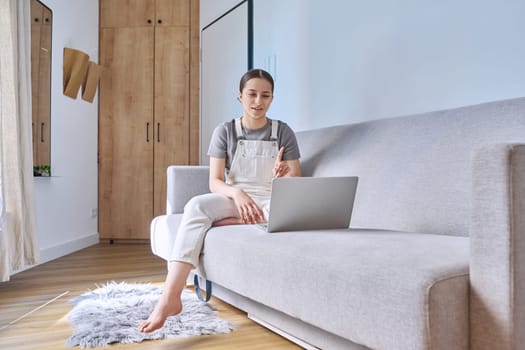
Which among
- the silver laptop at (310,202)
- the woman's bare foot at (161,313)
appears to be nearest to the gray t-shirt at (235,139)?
the silver laptop at (310,202)

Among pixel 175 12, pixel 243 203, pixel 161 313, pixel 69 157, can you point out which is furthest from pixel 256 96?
pixel 175 12

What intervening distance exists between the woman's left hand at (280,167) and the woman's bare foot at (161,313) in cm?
59

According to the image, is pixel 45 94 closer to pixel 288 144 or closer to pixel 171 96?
pixel 171 96

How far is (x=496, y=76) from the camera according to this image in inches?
59.1

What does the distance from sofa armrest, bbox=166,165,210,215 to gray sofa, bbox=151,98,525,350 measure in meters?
0.23

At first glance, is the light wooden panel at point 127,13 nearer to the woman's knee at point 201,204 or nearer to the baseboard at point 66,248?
the baseboard at point 66,248

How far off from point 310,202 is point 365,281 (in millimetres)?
482

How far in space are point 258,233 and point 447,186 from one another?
22.6 inches

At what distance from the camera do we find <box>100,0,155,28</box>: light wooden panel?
3867 mm

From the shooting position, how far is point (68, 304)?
1866 millimetres

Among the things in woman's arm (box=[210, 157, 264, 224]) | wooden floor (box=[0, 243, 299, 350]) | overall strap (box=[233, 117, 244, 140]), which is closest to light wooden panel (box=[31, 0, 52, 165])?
wooden floor (box=[0, 243, 299, 350])

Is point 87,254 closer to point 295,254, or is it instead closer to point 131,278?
point 131,278

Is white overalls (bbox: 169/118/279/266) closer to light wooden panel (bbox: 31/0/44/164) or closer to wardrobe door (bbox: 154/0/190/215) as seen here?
light wooden panel (bbox: 31/0/44/164)

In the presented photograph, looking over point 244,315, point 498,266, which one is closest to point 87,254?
point 244,315
